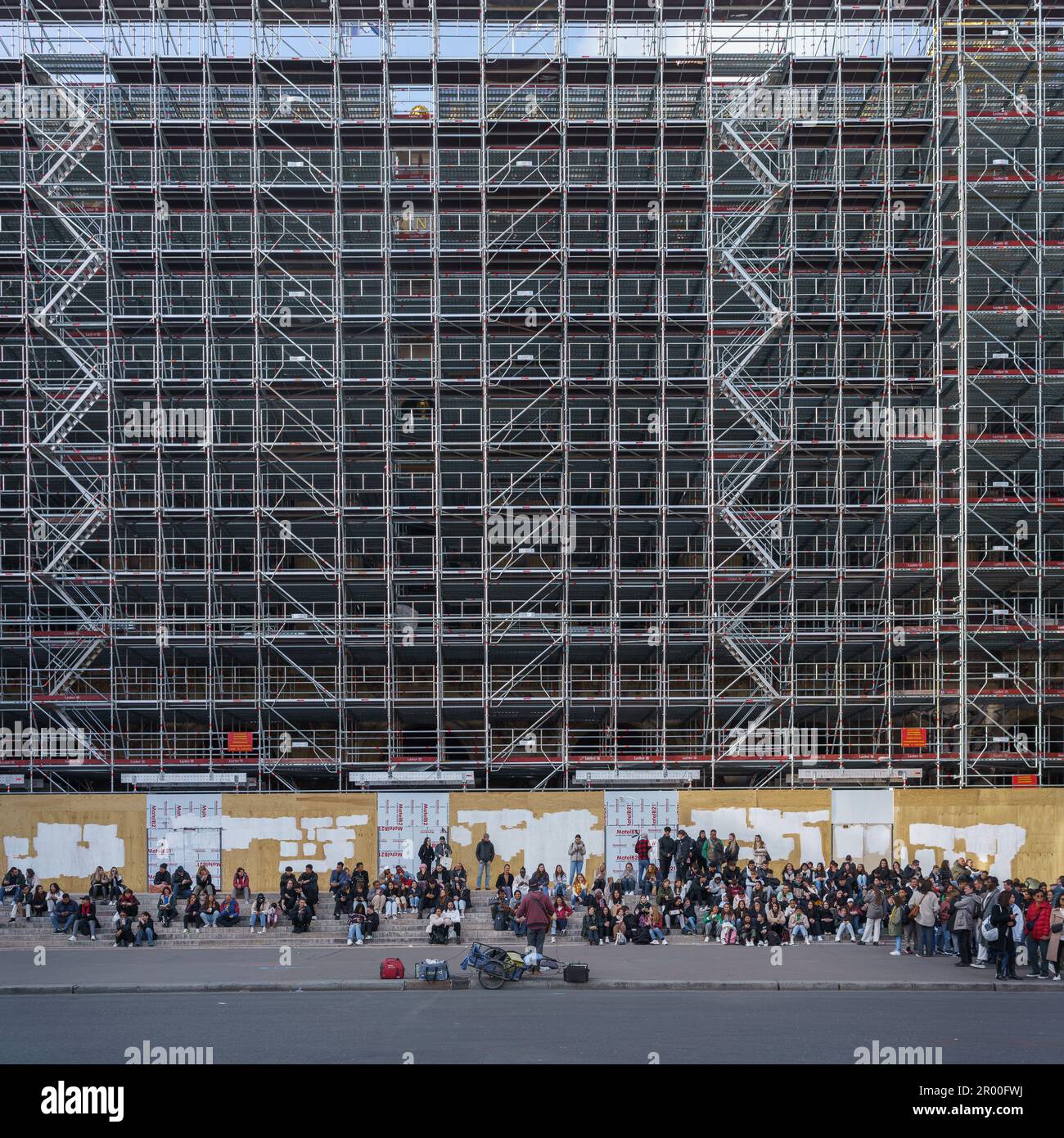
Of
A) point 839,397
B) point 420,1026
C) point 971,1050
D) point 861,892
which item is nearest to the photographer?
point 971,1050

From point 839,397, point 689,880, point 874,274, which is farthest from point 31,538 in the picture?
point 874,274

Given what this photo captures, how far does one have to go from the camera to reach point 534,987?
19.3 metres

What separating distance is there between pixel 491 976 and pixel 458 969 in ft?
6.71

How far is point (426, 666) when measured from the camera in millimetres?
36000

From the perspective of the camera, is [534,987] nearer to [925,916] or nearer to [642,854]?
[925,916]

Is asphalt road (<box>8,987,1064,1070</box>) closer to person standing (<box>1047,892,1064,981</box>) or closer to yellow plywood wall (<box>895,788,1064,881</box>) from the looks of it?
person standing (<box>1047,892,1064,981</box>)

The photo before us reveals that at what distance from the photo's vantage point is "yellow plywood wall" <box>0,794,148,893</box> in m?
29.8

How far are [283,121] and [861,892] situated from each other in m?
25.8

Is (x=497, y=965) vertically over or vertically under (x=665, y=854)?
under

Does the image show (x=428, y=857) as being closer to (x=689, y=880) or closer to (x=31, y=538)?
(x=689, y=880)

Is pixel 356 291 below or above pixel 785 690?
above

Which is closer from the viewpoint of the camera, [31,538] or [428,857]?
[428,857]

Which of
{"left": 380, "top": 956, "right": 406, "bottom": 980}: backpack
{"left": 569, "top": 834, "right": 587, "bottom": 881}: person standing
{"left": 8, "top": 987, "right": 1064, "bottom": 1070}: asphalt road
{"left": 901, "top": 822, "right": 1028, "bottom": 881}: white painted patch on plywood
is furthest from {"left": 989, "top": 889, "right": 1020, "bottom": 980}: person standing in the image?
{"left": 569, "top": 834, "right": 587, "bottom": 881}: person standing

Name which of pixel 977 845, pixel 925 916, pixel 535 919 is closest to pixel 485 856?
pixel 535 919
